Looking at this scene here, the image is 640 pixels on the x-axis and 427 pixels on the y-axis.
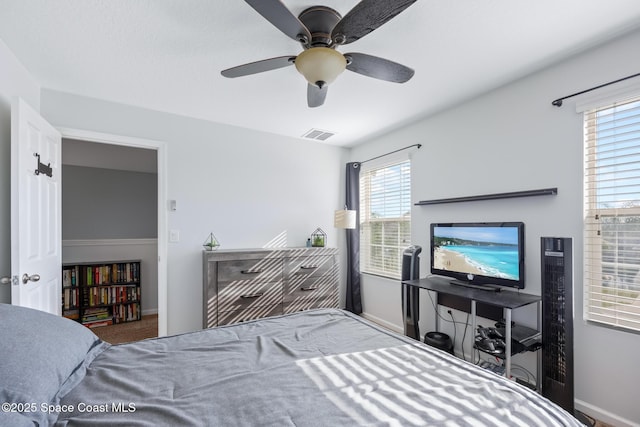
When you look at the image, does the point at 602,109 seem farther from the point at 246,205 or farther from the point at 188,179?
the point at 188,179

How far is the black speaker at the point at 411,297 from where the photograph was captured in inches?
108

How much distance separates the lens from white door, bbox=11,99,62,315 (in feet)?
6.02

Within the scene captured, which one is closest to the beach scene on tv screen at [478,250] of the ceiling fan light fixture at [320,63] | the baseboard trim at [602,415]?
the baseboard trim at [602,415]

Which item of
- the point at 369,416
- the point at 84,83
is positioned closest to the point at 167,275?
the point at 84,83

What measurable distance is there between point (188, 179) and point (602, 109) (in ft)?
11.5

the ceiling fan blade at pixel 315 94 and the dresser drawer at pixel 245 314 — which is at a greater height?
the ceiling fan blade at pixel 315 94

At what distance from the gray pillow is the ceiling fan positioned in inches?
57.7

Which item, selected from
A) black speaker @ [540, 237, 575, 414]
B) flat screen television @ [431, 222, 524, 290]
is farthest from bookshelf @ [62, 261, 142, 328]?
black speaker @ [540, 237, 575, 414]

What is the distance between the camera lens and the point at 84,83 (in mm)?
2457

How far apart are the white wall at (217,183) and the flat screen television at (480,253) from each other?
5.48ft

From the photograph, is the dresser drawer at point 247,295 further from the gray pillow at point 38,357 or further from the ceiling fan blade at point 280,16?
the ceiling fan blade at point 280,16

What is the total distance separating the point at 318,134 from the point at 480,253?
7.49 ft

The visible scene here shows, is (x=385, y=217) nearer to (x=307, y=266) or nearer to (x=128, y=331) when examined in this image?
(x=307, y=266)

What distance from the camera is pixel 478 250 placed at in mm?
2529
